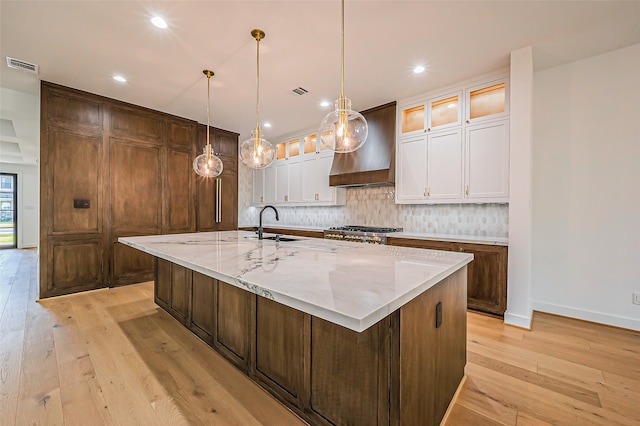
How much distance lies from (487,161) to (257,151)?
Result: 2642 millimetres

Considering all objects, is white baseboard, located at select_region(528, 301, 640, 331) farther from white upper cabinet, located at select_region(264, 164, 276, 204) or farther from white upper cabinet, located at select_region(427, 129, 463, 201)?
white upper cabinet, located at select_region(264, 164, 276, 204)

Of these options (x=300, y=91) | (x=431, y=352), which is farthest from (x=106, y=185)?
(x=431, y=352)

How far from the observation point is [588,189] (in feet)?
9.62

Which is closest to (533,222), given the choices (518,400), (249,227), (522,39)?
(522,39)

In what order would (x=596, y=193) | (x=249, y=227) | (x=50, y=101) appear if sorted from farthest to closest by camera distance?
(x=249, y=227)
(x=50, y=101)
(x=596, y=193)

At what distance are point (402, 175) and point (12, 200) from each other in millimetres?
11297

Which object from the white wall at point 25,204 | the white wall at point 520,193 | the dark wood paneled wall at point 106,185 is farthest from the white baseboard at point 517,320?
the white wall at point 25,204

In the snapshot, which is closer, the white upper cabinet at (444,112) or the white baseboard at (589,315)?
the white baseboard at (589,315)

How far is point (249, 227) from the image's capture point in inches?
248

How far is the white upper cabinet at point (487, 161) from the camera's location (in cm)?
311

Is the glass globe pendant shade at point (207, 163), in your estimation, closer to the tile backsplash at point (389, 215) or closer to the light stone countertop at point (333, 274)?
the light stone countertop at point (333, 274)

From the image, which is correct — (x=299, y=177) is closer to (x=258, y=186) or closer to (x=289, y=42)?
(x=258, y=186)

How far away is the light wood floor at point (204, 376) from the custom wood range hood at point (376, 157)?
7.20 feet

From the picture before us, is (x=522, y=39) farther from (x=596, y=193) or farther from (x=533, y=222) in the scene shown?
(x=533, y=222)
